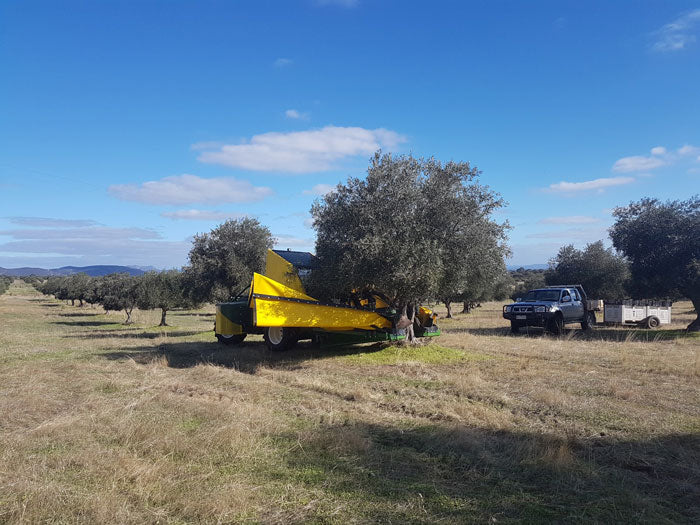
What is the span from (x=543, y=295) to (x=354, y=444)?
19.2 metres

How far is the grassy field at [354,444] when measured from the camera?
421 cm

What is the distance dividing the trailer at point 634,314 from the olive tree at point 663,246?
221 centimetres

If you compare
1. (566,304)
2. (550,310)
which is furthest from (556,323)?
(566,304)

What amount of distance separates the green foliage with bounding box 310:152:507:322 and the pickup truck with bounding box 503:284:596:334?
8.17m

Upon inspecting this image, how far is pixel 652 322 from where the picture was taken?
78.3ft

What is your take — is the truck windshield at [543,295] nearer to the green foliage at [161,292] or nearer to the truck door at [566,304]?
the truck door at [566,304]

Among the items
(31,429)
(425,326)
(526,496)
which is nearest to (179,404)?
(31,429)

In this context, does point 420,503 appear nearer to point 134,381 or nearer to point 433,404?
point 433,404

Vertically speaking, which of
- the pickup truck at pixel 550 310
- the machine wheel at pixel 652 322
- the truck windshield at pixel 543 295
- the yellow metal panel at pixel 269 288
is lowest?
the machine wheel at pixel 652 322

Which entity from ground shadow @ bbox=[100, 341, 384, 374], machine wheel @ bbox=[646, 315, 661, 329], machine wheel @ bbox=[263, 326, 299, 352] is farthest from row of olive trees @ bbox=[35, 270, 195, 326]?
machine wheel @ bbox=[646, 315, 661, 329]

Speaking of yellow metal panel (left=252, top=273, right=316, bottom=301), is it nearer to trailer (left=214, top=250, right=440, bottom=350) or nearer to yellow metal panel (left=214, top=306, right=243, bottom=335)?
trailer (left=214, top=250, right=440, bottom=350)

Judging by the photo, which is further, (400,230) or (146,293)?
(146,293)

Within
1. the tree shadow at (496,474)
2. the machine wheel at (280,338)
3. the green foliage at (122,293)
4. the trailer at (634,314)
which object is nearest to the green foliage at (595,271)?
the trailer at (634,314)

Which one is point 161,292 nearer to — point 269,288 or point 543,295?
point 269,288
